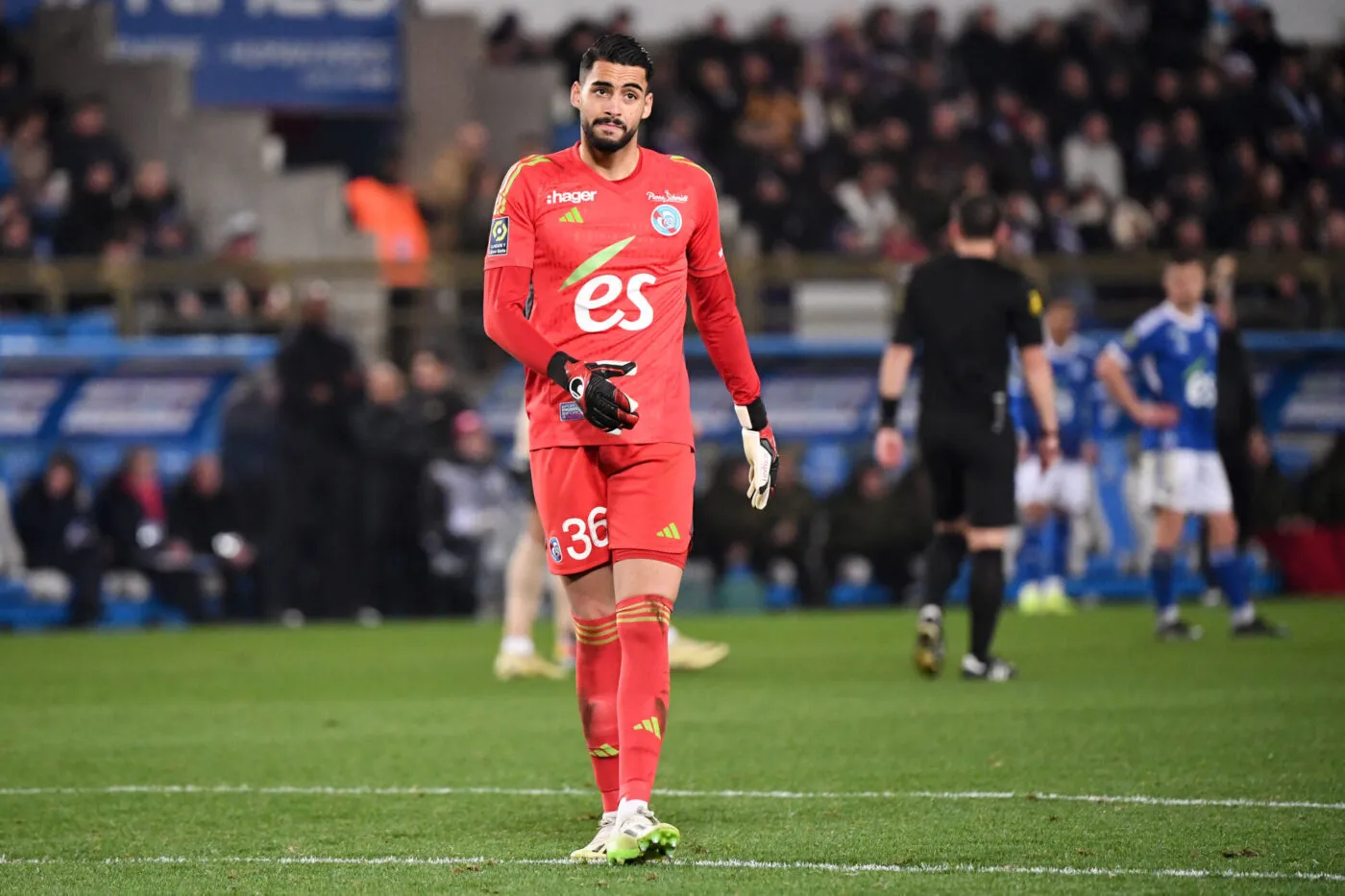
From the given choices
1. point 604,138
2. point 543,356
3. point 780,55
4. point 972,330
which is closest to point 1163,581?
point 972,330

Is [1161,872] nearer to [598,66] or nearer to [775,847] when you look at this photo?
[775,847]

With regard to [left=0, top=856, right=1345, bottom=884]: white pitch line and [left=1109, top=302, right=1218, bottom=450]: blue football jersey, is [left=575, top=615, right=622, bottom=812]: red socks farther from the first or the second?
[left=1109, top=302, right=1218, bottom=450]: blue football jersey

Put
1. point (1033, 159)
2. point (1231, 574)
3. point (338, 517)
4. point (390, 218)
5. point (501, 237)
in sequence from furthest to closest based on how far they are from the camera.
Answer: point (1033, 159), point (390, 218), point (338, 517), point (1231, 574), point (501, 237)

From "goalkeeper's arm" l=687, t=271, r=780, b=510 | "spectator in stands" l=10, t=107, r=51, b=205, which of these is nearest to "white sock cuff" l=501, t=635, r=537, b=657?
"goalkeeper's arm" l=687, t=271, r=780, b=510

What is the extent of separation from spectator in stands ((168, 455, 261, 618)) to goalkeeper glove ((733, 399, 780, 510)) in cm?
1170

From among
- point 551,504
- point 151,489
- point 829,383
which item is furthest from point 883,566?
point 551,504

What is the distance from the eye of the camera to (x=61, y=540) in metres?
17.4

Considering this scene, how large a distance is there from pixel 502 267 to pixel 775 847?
5.98 feet

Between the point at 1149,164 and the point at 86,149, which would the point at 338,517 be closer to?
the point at 86,149

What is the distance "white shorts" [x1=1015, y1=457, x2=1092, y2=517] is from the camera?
57.0 ft

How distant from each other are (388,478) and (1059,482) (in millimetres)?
5569

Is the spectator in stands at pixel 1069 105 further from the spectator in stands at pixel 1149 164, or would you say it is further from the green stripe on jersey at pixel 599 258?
the green stripe on jersey at pixel 599 258

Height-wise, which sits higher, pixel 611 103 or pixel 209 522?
pixel 611 103

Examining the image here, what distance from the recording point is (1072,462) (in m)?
17.7
